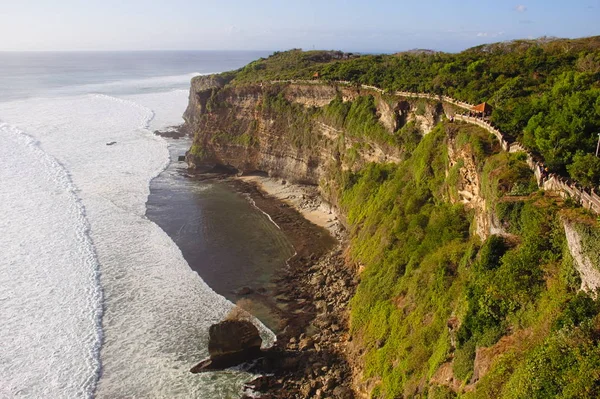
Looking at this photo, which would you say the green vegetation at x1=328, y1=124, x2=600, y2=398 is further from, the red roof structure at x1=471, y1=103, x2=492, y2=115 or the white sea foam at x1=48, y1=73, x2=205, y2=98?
the white sea foam at x1=48, y1=73, x2=205, y2=98

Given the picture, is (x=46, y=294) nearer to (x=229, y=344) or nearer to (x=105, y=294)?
(x=105, y=294)

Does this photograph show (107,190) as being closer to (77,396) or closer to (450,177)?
(77,396)

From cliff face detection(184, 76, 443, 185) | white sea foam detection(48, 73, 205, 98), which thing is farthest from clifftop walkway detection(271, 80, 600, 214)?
white sea foam detection(48, 73, 205, 98)

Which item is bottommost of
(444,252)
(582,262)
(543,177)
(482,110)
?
(444,252)

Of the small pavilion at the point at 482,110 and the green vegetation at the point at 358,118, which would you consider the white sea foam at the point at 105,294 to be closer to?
the green vegetation at the point at 358,118

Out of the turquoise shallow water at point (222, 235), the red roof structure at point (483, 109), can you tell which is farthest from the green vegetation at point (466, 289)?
the turquoise shallow water at point (222, 235)

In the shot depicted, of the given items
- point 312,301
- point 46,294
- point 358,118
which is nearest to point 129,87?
point 358,118
